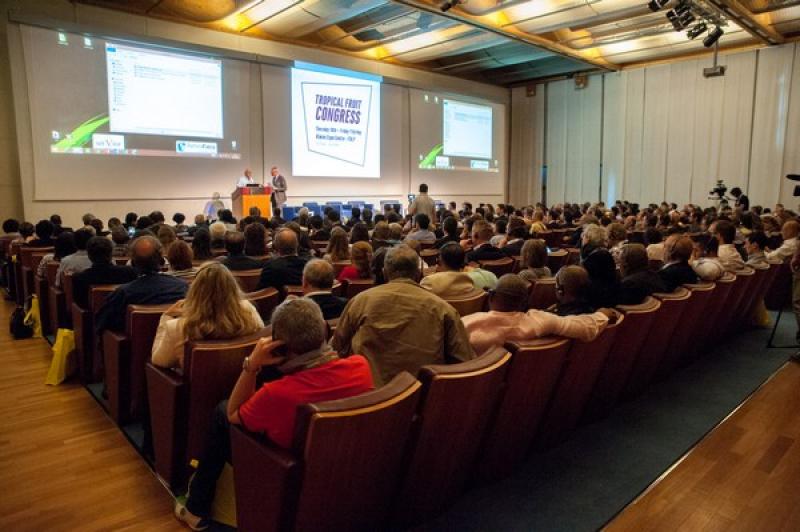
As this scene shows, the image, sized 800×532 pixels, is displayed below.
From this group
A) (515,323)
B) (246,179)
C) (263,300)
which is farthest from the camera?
(246,179)

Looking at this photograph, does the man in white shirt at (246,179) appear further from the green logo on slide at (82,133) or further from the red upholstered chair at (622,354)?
the red upholstered chair at (622,354)

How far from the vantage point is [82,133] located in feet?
31.0

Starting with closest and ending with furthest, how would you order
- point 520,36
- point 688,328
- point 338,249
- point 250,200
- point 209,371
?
point 209,371, point 688,328, point 338,249, point 250,200, point 520,36

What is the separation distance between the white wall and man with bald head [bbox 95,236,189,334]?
14.9 meters

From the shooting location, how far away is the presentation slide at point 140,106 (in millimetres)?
9336

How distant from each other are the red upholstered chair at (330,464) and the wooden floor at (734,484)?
112 centimetres

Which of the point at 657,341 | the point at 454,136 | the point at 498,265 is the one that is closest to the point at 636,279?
the point at 657,341

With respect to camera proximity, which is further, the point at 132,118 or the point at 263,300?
the point at 132,118

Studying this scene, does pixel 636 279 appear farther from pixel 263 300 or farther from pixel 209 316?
pixel 209 316

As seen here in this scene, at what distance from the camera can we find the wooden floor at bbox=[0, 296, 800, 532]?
2.27 meters

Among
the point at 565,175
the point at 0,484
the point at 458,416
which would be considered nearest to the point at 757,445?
the point at 458,416

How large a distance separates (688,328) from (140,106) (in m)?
9.70

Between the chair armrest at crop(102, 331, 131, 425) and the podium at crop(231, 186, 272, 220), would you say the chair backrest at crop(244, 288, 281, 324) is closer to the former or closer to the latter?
the chair armrest at crop(102, 331, 131, 425)

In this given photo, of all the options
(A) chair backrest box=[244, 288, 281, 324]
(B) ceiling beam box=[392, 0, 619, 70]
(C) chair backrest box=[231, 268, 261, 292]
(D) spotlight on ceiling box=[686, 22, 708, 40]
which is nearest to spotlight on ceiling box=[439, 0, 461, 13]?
(B) ceiling beam box=[392, 0, 619, 70]
